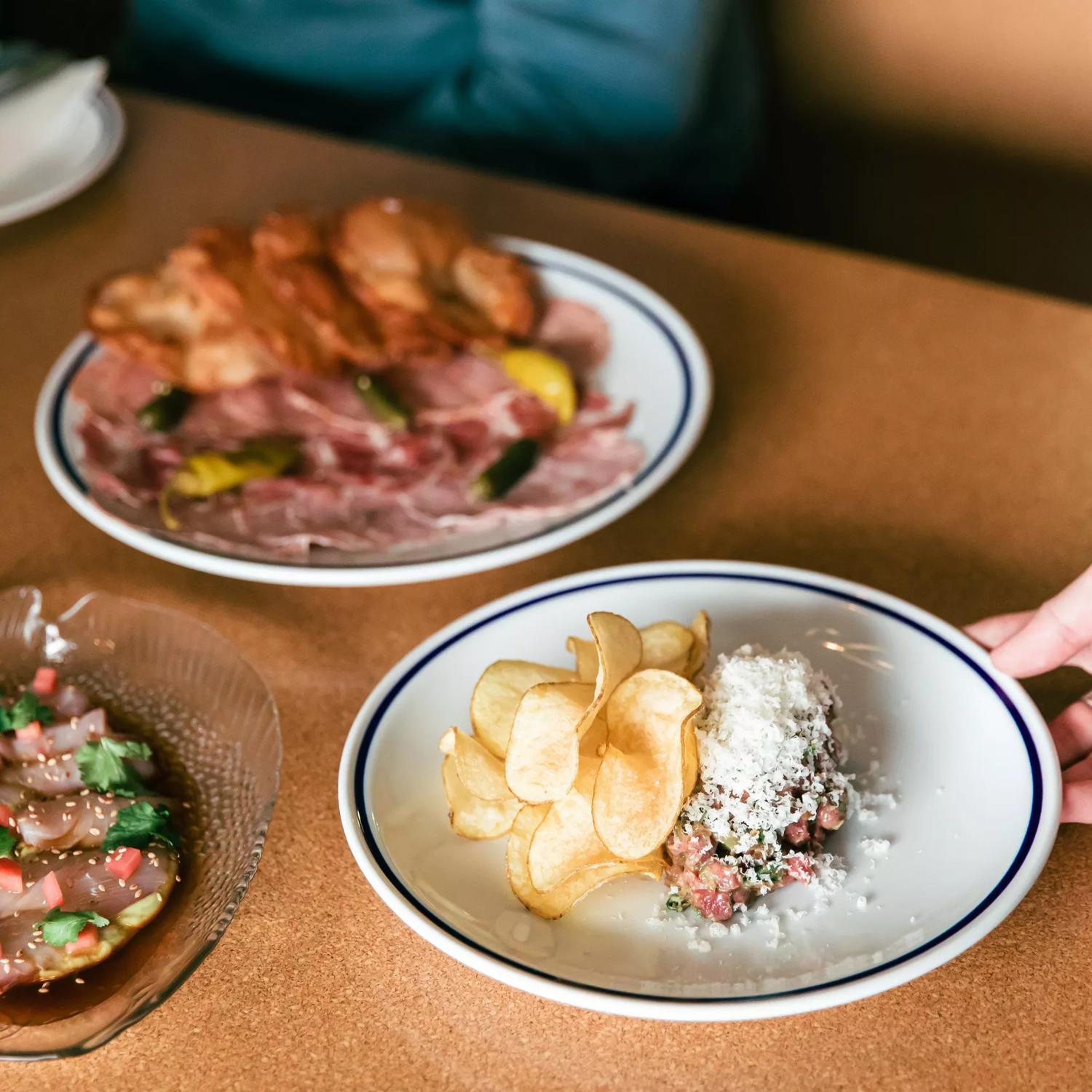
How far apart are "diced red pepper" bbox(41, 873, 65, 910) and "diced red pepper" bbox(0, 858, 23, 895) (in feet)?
0.05

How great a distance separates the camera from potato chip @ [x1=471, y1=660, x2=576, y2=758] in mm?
784

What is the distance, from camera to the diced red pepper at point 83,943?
2.43 feet

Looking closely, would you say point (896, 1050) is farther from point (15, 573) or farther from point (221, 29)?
point (221, 29)

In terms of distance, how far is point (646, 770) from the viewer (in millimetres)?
719

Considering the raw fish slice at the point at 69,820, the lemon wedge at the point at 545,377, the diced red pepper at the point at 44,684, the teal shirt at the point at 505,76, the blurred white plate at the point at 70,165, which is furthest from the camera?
the teal shirt at the point at 505,76

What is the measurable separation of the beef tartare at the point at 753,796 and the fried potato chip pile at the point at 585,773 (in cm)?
2

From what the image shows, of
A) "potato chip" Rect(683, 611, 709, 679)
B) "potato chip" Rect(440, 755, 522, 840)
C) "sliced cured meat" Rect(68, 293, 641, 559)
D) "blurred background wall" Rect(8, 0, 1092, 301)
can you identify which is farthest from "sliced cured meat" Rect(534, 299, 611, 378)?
Result: "blurred background wall" Rect(8, 0, 1092, 301)

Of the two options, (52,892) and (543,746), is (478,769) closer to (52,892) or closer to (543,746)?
(543,746)

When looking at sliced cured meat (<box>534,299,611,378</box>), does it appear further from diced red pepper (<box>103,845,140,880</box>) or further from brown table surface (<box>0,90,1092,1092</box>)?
diced red pepper (<box>103,845,140,880</box>)

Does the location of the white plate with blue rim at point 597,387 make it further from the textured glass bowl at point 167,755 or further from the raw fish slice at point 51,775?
the raw fish slice at point 51,775

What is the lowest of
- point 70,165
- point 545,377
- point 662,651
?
point 70,165

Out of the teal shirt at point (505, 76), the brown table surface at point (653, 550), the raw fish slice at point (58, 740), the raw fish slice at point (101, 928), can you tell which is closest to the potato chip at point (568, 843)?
the brown table surface at point (653, 550)

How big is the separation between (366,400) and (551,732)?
2.12 ft

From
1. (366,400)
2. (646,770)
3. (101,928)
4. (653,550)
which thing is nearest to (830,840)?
(646,770)
